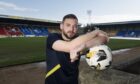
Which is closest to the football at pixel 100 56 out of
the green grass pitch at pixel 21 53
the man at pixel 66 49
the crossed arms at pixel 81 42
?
the man at pixel 66 49

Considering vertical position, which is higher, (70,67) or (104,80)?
(70,67)

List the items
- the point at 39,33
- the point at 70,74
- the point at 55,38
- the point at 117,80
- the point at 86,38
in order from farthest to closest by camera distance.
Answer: the point at 39,33
the point at 117,80
the point at 70,74
the point at 55,38
the point at 86,38

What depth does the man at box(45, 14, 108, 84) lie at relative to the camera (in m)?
2.62

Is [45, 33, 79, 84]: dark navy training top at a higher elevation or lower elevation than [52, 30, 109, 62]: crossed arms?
lower

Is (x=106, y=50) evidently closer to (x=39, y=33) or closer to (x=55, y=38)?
(x=55, y=38)

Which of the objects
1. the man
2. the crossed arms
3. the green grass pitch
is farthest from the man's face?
the green grass pitch

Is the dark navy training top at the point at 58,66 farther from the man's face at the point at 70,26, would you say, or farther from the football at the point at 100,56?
the football at the point at 100,56

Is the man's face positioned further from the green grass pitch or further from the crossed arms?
the green grass pitch

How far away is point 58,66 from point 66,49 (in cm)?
46

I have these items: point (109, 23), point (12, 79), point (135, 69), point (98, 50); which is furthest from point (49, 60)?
point (109, 23)

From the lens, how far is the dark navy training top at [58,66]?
3016 mm

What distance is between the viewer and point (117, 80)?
5.09 m

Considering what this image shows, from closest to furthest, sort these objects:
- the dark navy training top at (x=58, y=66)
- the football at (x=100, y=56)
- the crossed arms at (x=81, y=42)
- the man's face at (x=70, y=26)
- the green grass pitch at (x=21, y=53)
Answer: the crossed arms at (x=81, y=42)
the man's face at (x=70, y=26)
the dark navy training top at (x=58, y=66)
the football at (x=100, y=56)
the green grass pitch at (x=21, y=53)

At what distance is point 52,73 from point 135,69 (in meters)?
4.96
